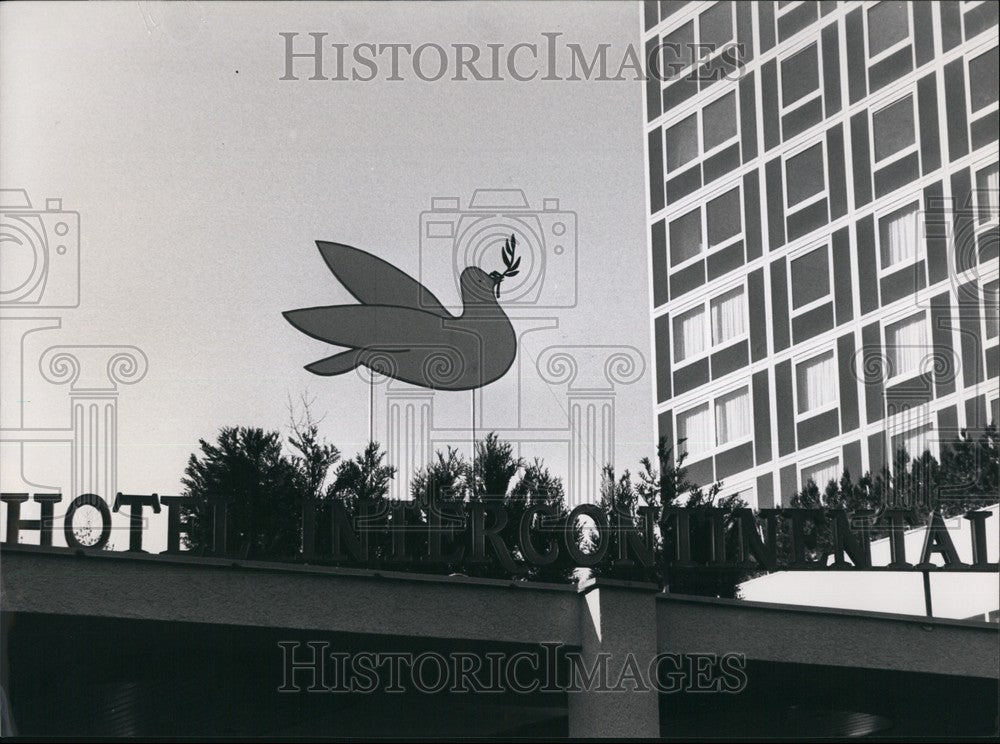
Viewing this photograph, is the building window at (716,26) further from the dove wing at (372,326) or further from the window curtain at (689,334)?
the dove wing at (372,326)

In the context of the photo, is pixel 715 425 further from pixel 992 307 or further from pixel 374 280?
pixel 374 280

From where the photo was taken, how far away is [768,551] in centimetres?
837

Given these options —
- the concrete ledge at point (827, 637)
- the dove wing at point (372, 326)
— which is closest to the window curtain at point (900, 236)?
the concrete ledge at point (827, 637)

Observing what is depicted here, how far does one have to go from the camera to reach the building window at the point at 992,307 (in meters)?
8.67

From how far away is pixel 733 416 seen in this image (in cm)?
861

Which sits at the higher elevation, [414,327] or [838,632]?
[414,327]

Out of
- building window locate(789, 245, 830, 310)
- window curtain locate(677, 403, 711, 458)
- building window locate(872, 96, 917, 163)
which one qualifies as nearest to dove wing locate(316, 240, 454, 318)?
window curtain locate(677, 403, 711, 458)

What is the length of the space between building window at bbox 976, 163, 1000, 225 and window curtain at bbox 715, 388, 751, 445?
2.05m

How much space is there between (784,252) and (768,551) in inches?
80.1

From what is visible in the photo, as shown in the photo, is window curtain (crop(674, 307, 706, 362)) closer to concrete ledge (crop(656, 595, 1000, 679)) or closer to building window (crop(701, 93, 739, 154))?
building window (crop(701, 93, 739, 154))

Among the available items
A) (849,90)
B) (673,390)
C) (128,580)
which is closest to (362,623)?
(128,580)

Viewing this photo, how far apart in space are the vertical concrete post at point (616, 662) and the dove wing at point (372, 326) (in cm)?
194

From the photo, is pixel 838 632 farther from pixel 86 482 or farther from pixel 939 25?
pixel 86 482

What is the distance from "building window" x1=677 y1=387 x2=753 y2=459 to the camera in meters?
8.50
